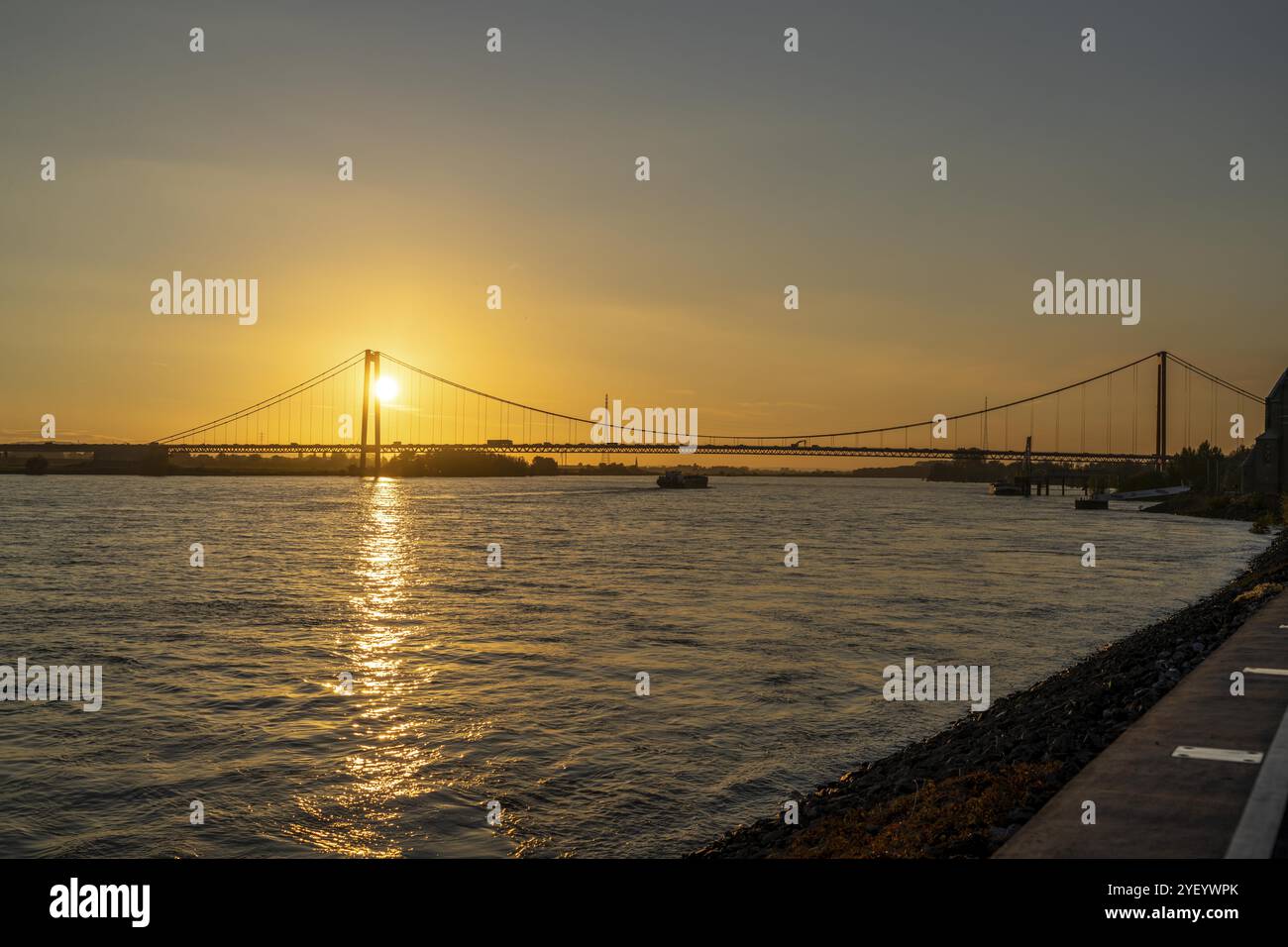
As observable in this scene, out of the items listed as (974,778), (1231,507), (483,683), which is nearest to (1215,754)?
(974,778)

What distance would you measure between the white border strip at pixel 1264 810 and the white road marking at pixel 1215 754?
0.11 m

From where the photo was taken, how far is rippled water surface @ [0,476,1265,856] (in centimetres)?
1051

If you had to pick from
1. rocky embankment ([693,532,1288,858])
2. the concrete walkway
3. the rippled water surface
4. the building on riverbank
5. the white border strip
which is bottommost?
the rippled water surface

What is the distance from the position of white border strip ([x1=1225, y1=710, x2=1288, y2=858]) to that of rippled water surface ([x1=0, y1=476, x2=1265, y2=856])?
16.1ft

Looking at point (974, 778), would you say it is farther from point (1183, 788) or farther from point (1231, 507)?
point (1231, 507)

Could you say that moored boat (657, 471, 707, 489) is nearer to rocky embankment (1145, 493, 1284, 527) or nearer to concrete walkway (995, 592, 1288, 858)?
rocky embankment (1145, 493, 1284, 527)

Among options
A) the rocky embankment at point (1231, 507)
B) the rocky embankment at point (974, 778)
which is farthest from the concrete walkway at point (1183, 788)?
the rocky embankment at point (1231, 507)

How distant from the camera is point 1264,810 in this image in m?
6.48

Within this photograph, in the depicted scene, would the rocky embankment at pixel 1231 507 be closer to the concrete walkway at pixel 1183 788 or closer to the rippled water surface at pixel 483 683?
the rippled water surface at pixel 483 683

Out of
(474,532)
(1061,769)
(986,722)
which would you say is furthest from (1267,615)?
(474,532)

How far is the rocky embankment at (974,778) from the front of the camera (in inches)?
301

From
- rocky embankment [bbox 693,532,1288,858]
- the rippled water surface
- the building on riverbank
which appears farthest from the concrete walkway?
the building on riverbank
